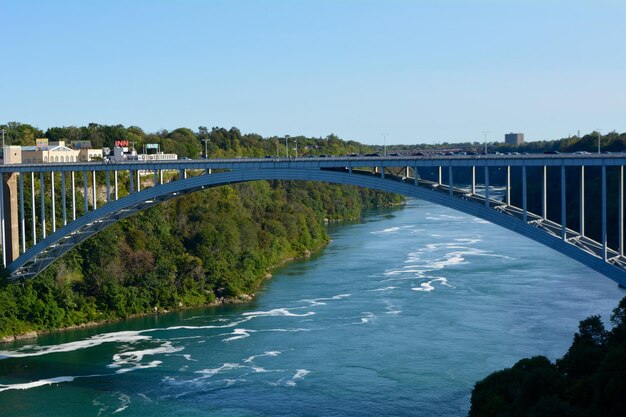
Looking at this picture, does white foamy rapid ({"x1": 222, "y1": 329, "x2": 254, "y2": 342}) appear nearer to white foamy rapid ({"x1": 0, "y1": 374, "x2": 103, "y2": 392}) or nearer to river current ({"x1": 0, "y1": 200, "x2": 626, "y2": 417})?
river current ({"x1": 0, "y1": 200, "x2": 626, "y2": 417})

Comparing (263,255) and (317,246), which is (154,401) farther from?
(317,246)

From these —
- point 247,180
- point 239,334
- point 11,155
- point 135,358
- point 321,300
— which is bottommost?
point 135,358

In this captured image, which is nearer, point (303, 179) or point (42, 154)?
point (303, 179)

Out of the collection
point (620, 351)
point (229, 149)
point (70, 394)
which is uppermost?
point (229, 149)

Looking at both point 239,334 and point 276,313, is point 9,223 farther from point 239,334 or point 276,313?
point 276,313

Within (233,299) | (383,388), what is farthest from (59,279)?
(383,388)

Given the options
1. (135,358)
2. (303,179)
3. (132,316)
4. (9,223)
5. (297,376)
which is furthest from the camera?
(132,316)

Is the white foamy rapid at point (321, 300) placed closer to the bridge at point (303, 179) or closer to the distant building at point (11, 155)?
the bridge at point (303, 179)

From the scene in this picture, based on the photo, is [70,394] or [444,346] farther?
[444,346]

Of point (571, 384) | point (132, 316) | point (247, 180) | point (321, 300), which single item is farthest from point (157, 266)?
point (571, 384)
